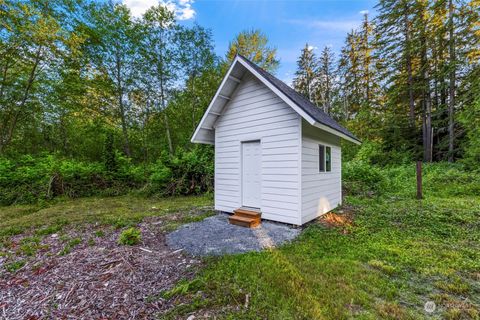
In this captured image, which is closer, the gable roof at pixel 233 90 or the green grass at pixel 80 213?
the gable roof at pixel 233 90

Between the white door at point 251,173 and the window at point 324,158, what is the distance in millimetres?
1895

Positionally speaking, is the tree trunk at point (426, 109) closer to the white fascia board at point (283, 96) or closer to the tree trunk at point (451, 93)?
the tree trunk at point (451, 93)

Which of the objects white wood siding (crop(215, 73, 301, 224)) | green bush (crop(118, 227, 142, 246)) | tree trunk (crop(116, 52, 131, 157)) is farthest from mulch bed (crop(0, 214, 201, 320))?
tree trunk (crop(116, 52, 131, 157))

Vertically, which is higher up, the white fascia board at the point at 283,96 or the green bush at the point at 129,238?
the white fascia board at the point at 283,96

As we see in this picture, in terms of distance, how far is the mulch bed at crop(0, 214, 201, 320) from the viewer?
242cm

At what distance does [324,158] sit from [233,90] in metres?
3.54

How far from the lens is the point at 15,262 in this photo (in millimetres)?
3619

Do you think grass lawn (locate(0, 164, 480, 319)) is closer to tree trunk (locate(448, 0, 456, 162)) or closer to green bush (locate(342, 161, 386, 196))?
green bush (locate(342, 161, 386, 196))

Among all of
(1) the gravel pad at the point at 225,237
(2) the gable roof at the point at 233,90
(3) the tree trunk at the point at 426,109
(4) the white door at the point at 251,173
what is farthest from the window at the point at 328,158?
(3) the tree trunk at the point at 426,109

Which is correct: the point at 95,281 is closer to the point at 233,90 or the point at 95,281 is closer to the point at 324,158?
the point at 233,90

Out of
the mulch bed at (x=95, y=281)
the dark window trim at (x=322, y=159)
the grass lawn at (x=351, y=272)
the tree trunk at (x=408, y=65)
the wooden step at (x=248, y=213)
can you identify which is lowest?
the mulch bed at (x=95, y=281)

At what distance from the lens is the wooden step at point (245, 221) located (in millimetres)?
5182

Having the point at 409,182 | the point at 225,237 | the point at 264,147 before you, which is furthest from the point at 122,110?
the point at 409,182

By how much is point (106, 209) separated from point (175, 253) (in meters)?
4.85
